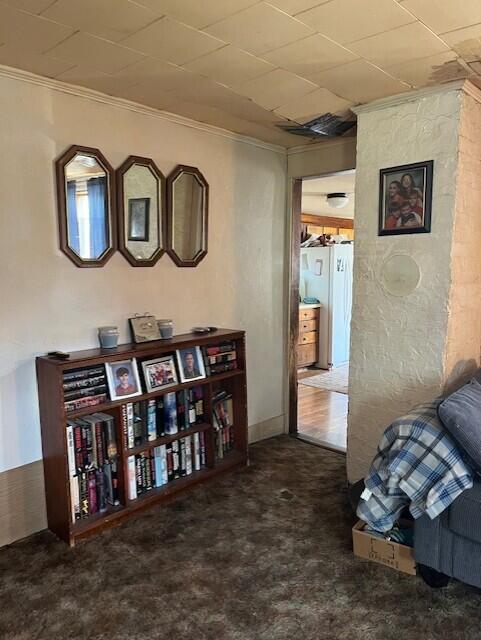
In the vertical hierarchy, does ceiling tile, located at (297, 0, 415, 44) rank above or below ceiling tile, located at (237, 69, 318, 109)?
above

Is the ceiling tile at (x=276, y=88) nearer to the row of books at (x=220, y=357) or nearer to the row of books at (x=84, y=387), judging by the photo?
the row of books at (x=220, y=357)

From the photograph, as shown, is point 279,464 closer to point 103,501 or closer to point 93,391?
point 103,501

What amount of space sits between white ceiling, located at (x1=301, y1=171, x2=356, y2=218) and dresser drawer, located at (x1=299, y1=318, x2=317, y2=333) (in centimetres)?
147

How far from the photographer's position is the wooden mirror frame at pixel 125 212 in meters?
2.55

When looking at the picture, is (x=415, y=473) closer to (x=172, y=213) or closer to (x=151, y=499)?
(x=151, y=499)

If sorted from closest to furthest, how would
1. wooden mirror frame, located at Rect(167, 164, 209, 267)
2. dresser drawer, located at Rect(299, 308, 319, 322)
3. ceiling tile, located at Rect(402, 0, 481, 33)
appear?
1. ceiling tile, located at Rect(402, 0, 481, 33)
2. wooden mirror frame, located at Rect(167, 164, 209, 267)
3. dresser drawer, located at Rect(299, 308, 319, 322)

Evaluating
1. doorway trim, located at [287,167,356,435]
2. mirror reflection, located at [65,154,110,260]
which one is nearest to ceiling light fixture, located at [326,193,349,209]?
doorway trim, located at [287,167,356,435]

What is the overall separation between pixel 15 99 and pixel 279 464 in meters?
2.56

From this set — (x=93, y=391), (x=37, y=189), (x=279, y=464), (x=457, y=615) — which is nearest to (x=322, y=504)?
(x=279, y=464)

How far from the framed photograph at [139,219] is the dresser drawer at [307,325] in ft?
11.2

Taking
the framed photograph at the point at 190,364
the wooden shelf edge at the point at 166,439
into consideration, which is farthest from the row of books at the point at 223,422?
the framed photograph at the point at 190,364

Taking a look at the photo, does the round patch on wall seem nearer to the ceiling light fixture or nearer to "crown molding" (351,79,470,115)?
"crown molding" (351,79,470,115)

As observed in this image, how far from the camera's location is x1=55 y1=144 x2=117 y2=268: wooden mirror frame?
2.32 metres

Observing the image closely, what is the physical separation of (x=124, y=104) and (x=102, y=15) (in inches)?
35.4
